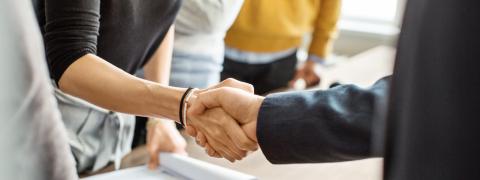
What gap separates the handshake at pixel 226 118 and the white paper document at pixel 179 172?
31 millimetres

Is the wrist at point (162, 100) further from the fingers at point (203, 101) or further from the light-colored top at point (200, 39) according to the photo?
the light-colored top at point (200, 39)

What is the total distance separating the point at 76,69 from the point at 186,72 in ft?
0.96

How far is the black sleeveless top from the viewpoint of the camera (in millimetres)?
673

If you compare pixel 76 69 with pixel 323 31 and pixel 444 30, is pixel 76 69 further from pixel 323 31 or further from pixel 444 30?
pixel 323 31

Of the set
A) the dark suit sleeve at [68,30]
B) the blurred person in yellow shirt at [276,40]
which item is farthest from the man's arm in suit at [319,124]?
the blurred person in yellow shirt at [276,40]

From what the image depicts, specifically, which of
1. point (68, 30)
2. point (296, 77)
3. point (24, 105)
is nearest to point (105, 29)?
point (68, 30)

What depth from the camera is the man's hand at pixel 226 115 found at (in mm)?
728

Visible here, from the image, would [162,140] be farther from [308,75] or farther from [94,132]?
[308,75]

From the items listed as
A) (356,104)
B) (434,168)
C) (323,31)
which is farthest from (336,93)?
(323,31)

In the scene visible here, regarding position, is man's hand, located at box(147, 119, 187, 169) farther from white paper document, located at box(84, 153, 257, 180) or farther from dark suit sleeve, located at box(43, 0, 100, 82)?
dark suit sleeve, located at box(43, 0, 100, 82)

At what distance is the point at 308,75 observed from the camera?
1.39 m

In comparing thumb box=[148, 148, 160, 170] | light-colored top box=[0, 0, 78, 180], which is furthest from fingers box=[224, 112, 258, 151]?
light-colored top box=[0, 0, 78, 180]

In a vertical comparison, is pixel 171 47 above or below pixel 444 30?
below

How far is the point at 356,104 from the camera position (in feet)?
2.05
